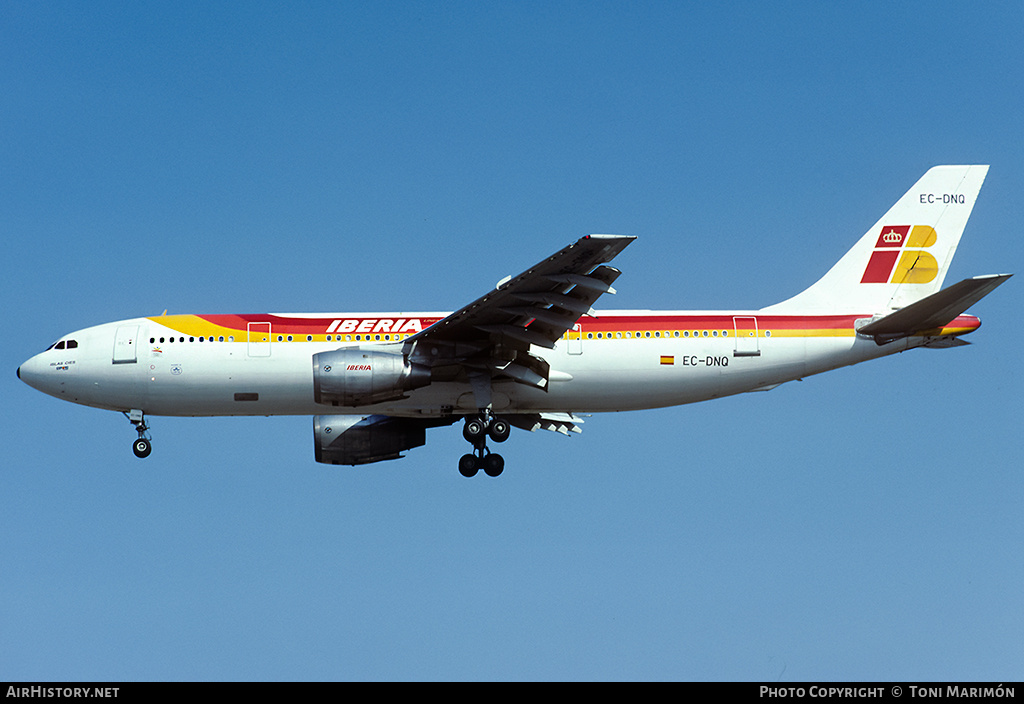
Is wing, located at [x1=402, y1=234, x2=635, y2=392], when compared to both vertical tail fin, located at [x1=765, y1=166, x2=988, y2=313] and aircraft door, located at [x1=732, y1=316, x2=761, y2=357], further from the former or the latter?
vertical tail fin, located at [x1=765, y1=166, x2=988, y2=313]

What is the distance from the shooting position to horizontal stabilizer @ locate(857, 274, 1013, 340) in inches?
1137

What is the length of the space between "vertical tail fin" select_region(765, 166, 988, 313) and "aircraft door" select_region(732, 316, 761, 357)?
120 centimetres

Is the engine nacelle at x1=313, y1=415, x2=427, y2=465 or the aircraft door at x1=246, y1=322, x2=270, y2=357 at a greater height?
the aircraft door at x1=246, y1=322, x2=270, y2=357

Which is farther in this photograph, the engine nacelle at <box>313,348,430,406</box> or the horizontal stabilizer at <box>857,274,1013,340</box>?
the engine nacelle at <box>313,348,430,406</box>

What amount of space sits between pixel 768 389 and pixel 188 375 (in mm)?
14618

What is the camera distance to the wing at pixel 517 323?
92.1ft

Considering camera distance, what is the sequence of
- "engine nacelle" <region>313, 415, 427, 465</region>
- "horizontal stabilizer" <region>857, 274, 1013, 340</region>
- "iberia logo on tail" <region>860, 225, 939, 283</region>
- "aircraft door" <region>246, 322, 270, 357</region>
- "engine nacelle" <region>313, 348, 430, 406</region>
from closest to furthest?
"horizontal stabilizer" <region>857, 274, 1013, 340</region>
"engine nacelle" <region>313, 348, 430, 406</region>
"aircraft door" <region>246, 322, 270, 357</region>
"iberia logo on tail" <region>860, 225, 939, 283</region>
"engine nacelle" <region>313, 415, 427, 465</region>

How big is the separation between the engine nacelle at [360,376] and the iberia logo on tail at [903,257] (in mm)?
12512

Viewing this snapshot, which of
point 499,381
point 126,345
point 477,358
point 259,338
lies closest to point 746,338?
point 499,381

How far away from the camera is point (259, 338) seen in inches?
1235

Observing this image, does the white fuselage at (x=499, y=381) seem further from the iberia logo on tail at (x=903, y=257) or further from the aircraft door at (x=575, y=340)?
the iberia logo on tail at (x=903, y=257)

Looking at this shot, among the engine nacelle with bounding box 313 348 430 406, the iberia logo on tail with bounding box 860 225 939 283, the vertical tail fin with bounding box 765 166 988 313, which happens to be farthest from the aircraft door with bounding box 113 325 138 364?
the iberia logo on tail with bounding box 860 225 939 283
